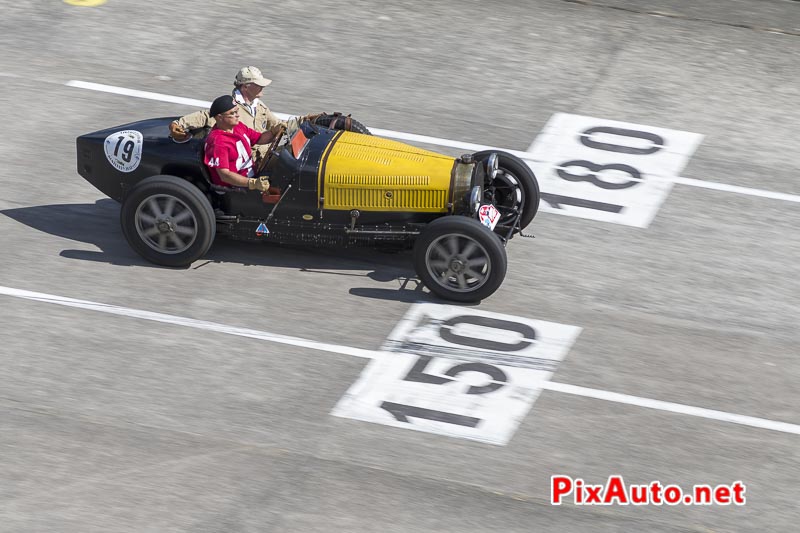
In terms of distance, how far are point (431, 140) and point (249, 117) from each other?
2.74 metres

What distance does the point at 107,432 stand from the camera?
8.82 m

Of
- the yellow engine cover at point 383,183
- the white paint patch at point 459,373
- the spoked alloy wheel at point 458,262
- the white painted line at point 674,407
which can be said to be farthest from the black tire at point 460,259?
the white painted line at point 674,407

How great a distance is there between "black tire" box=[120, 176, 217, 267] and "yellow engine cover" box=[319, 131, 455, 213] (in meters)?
1.02

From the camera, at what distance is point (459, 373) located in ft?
31.3

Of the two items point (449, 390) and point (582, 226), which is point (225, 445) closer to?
point (449, 390)

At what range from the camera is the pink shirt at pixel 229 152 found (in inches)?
408

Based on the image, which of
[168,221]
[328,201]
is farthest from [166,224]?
[328,201]

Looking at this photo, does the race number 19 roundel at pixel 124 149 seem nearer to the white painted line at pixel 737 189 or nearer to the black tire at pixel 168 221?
the black tire at pixel 168 221

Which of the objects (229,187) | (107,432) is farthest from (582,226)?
(107,432)

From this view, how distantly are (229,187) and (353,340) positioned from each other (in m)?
1.76

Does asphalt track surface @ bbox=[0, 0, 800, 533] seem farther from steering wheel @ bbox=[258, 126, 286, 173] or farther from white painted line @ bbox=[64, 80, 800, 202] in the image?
steering wheel @ bbox=[258, 126, 286, 173]

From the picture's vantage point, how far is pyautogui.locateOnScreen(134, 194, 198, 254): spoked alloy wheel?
10383mm

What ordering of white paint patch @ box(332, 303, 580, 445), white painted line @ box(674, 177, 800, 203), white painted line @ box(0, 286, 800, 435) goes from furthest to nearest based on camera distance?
white painted line @ box(674, 177, 800, 203) → white painted line @ box(0, 286, 800, 435) → white paint patch @ box(332, 303, 580, 445)

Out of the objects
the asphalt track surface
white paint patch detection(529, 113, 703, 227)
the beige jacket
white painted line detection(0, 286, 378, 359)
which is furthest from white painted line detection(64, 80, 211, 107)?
white painted line detection(0, 286, 378, 359)
